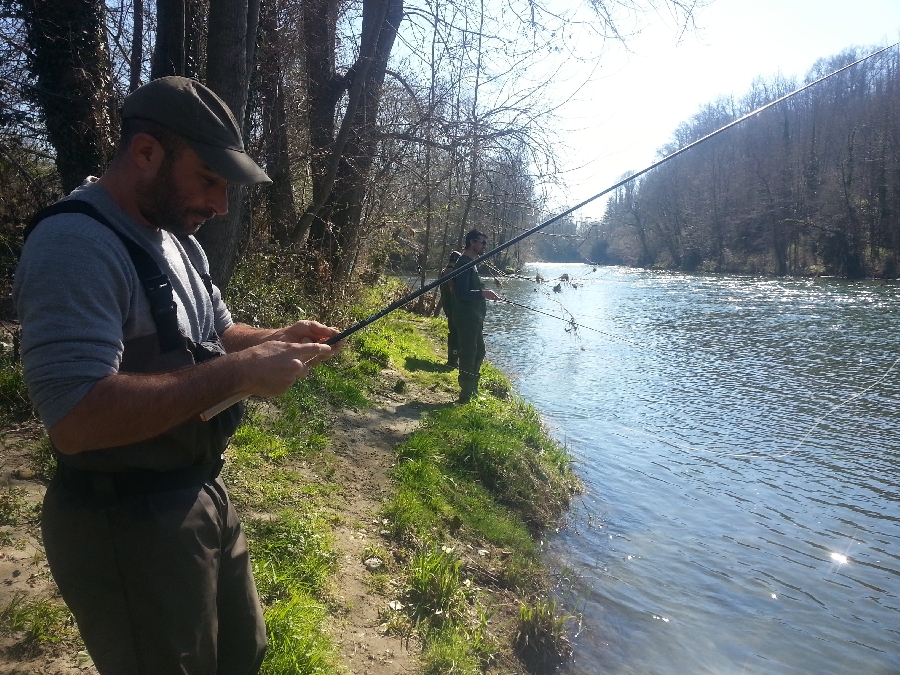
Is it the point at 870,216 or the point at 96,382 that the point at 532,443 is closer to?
the point at 96,382

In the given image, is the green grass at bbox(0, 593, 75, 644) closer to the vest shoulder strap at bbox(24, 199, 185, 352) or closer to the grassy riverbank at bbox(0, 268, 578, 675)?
the grassy riverbank at bbox(0, 268, 578, 675)

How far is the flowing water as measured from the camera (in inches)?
192

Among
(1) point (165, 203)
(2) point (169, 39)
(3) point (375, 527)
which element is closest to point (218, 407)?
(1) point (165, 203)

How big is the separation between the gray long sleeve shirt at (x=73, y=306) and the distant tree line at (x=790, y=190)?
122 ft

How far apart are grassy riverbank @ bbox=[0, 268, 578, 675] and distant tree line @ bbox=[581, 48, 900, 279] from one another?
31960mm

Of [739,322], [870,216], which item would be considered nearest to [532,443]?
[739,322]

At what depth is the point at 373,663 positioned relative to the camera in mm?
3418

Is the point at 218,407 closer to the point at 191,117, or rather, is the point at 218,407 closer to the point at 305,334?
the point at 305,334

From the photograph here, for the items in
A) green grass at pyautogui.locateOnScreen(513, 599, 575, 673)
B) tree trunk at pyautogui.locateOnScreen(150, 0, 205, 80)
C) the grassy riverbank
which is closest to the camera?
the grassy riverbank

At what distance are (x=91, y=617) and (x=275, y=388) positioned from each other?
0.74 m

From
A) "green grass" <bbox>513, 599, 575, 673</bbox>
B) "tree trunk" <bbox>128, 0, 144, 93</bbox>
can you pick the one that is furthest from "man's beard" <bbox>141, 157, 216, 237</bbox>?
"tree trunk" <bbox>128, 0, 144, 93</bbox>

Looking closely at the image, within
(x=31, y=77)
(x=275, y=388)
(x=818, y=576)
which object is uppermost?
(x=31, y=77)

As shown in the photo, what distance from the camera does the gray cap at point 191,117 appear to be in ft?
5.71

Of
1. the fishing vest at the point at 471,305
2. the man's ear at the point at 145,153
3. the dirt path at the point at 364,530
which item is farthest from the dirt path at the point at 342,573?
the fishing vest at the point at 471,305
